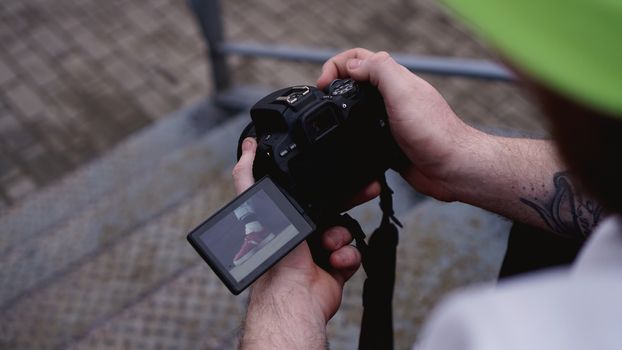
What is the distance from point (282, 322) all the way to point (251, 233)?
202 millimetres

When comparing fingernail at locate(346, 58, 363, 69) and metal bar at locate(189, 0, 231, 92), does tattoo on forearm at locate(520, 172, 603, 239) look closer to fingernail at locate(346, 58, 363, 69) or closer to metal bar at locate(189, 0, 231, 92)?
fingernail at locate(346, 58, 363, 69)

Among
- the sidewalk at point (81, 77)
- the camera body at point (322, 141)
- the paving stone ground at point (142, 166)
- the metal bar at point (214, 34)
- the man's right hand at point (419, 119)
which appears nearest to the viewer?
the camera body at point (322, 141)

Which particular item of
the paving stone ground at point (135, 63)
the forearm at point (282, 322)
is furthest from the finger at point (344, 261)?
the paving stone ground at point (135, 63)

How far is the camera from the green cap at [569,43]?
53 cm

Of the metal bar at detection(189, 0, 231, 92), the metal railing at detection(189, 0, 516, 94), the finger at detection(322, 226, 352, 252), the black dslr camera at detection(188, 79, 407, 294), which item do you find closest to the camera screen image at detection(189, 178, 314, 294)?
the black dslr camera at detection(188, 79, 407, 294)

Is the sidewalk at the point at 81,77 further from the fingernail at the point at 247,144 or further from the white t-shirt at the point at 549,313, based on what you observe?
the white t-shirt at the point at 549,313

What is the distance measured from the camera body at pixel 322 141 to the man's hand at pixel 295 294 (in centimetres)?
6

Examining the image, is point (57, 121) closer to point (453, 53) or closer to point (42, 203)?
point (42, 203)

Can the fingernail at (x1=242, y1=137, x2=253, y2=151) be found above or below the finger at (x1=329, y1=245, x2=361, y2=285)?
above

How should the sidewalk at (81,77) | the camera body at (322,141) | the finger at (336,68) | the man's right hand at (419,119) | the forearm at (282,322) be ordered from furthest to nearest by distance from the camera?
the sidewalk at (81,77) < the finger at (336,68) < the man's right hand at (419,119) < the camera body at (322,141) < the forearm at (282,322)

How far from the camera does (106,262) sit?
243 cm

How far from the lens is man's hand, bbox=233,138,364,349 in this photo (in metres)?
1.22

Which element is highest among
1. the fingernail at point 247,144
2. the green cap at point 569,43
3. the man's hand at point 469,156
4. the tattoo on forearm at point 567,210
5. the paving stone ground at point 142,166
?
the green cap at point 569,43

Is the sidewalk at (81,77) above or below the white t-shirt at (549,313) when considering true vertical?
below
